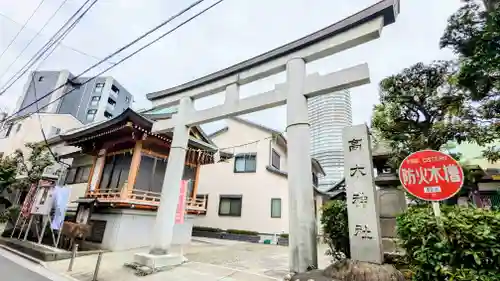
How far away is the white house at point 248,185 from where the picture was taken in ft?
48.7

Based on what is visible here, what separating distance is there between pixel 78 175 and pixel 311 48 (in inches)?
635

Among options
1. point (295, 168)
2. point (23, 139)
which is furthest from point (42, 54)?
point (23, 139)

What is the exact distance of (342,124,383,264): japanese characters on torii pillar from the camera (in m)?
4.36

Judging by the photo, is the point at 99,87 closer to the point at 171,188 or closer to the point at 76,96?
the point at 76,96

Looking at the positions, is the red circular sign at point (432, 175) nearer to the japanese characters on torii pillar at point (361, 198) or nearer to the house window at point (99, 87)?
the japanese characters on torii pillar at point (361, 198)

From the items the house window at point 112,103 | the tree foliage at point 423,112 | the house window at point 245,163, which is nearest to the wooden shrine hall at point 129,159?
the house window at point 245,163

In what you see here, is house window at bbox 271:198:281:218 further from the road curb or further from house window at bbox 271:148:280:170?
the road curb

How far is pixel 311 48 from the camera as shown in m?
6.30

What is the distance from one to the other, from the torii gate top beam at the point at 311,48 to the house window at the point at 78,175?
10545mm

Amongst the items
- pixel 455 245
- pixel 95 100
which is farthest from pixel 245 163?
pixel 95 100

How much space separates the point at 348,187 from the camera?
4.84 metres

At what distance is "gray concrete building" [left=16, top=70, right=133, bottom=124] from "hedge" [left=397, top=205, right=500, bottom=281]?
38900 mm

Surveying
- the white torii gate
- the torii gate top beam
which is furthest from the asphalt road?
the torii gate top beam

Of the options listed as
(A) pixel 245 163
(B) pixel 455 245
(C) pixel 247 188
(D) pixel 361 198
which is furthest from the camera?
(A) pixel 245 163
